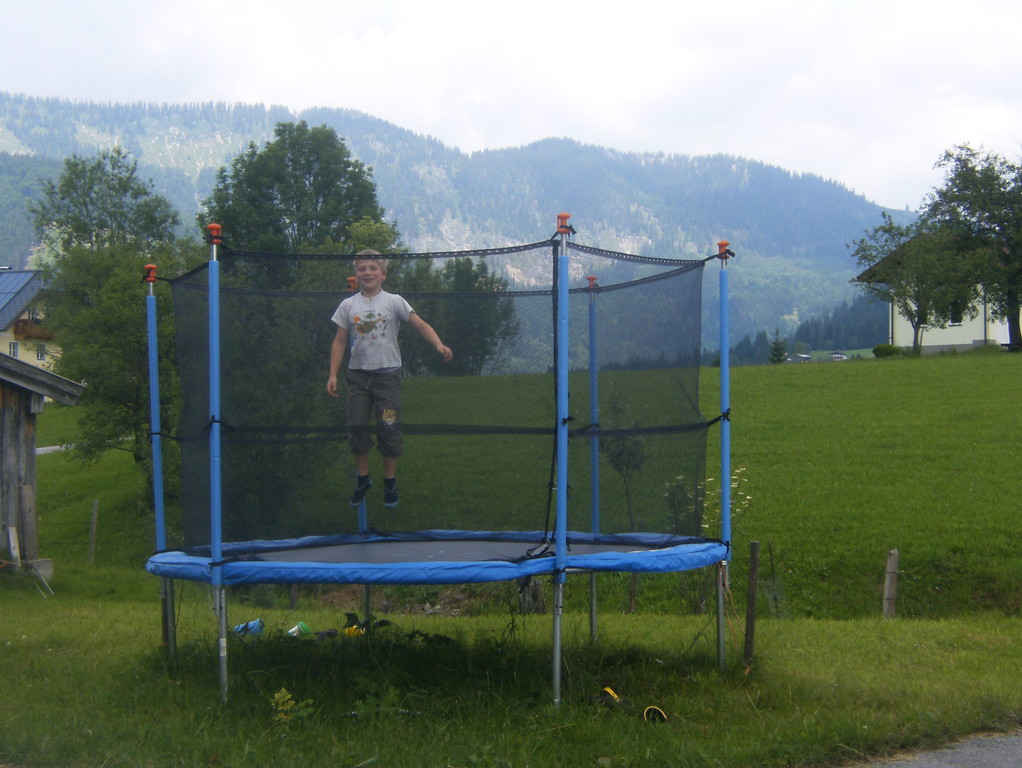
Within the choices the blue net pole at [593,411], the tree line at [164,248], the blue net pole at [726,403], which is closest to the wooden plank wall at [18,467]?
the tree line at [164,248]

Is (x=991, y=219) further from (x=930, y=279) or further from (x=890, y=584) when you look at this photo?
(x=890, y=584)

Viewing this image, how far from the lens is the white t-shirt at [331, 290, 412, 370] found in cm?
648

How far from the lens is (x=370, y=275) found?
647 cm

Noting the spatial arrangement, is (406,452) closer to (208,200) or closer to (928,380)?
(928,380)

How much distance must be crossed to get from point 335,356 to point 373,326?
301mm

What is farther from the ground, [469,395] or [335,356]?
[335,356]

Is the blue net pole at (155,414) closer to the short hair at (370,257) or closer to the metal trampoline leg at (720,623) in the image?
the short hair at (370,257)

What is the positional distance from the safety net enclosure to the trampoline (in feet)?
0.04

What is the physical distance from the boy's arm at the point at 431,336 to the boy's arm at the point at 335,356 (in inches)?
17.0

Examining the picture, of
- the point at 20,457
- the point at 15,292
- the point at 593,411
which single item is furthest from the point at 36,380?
the point at 15,292

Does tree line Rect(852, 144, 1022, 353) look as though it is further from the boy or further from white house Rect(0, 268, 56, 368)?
white house Rect(0, 268, 56, 368)

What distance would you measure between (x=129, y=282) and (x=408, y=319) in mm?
19170

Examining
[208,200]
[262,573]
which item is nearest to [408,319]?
[262,573]

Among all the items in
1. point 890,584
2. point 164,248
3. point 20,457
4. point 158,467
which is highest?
point 164,248
